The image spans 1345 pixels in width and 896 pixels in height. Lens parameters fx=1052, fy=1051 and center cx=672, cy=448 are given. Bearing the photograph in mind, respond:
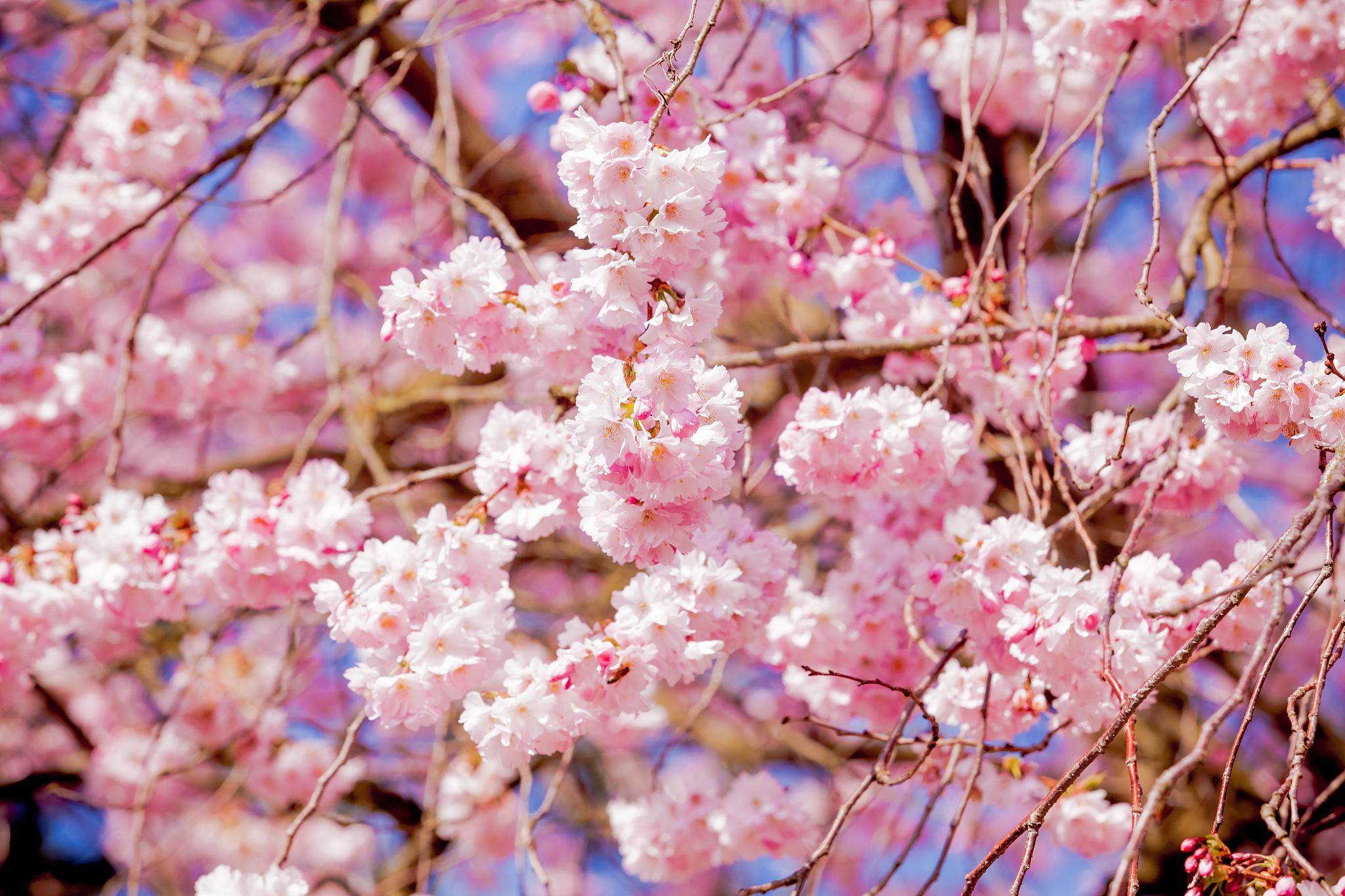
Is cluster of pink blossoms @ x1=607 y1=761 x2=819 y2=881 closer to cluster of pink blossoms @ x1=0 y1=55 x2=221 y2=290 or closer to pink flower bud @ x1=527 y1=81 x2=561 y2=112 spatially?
pink flower bud @ x1=527 y1=81 x2=561 y2=112

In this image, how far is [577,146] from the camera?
1.37m

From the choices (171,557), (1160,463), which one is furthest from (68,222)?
(1160,463)

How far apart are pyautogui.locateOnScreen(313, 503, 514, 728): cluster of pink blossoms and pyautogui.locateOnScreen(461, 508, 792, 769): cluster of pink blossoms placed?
2.1 inches

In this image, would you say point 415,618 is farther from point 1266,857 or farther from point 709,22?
point 1266,857

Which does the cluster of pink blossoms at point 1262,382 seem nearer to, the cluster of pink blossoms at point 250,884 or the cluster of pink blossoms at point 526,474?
the cluster of pink blossoms at point 526,474

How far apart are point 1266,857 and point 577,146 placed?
3.92ft

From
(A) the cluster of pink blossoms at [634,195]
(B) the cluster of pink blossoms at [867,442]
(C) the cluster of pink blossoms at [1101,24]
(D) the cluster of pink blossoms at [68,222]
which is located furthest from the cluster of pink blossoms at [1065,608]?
(D) the cluster of pink blossoms at [68,222]

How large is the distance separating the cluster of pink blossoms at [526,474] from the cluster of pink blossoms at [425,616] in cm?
5

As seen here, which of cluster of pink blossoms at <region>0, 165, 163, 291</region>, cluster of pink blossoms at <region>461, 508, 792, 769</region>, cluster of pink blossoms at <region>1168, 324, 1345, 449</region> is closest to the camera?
cluster of pink blossoms at <region>1168, 324, 1345, 449</region>

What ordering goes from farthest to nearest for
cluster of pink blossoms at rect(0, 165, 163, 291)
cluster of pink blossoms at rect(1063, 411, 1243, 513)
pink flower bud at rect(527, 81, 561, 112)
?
cluster of pink blossoms at rect(0, 165, 163, 291)
pink flower bud at rect(527, 81, 561, 112)
cluster of pink blossoms at rect(1063, 411, 1243, 513)

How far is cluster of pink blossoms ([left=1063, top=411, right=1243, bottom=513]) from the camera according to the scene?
182 cm

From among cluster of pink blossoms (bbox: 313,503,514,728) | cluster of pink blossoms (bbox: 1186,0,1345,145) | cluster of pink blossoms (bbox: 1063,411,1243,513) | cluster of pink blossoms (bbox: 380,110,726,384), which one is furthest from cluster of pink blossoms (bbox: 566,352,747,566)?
cluster of pink blossoms (bbox: 1186,0,1345,145)

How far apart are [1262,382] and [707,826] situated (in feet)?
4.44

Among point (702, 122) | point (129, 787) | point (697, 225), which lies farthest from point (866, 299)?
point (129, 787)
